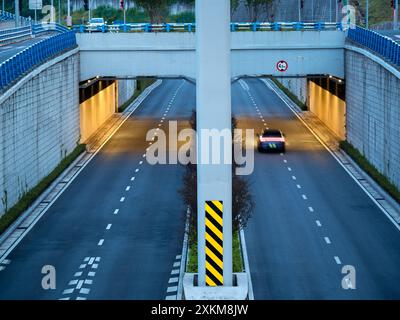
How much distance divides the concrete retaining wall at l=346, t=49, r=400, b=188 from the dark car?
4236 millimetres

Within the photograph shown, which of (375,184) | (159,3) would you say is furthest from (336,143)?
(159,3)

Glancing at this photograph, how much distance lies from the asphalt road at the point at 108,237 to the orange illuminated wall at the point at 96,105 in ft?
17.4

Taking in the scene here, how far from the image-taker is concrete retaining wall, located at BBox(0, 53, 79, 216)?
4306 centimetres

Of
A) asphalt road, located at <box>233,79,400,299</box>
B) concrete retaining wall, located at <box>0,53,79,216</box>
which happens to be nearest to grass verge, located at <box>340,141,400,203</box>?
asphalt road, located at <box>233,79,400,299</box>

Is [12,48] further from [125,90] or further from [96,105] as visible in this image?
[125,90]

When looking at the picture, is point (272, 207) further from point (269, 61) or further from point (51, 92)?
point (269, 61)

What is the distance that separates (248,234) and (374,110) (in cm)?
1749

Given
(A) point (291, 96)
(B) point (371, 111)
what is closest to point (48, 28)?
(A) point (291, 96)

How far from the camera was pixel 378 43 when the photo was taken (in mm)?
55656

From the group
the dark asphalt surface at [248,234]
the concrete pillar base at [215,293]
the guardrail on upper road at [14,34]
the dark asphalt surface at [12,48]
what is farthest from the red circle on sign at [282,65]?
the concrete pillar base at [215,293]

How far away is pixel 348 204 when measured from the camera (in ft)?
153

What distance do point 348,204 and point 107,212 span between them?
35.2ft

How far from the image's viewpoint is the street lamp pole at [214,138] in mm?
18672

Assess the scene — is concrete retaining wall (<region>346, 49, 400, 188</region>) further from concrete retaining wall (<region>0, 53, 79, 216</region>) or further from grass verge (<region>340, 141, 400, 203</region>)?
concrete retaining wall (<region>0, 53, 79, 216</region>)
